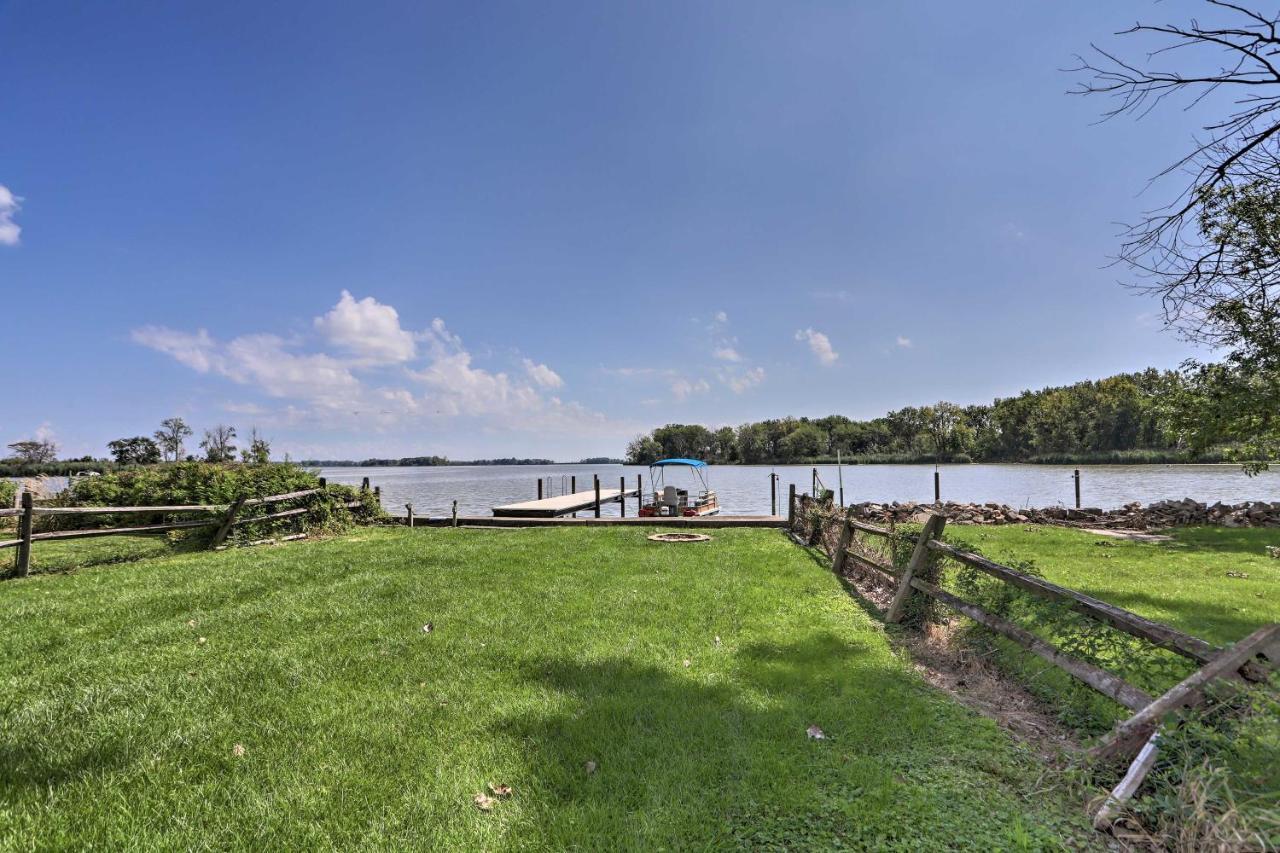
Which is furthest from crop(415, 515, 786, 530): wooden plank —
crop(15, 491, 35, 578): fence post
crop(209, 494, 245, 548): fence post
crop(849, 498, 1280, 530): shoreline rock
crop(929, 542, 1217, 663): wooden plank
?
crop(929, 542, 1217, 663): wooden plank

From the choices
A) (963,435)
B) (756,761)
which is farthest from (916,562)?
(963,435)

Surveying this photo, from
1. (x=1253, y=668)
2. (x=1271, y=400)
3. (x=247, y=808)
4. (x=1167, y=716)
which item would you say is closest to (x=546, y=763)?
(x=247, y=808)

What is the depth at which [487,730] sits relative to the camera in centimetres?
369

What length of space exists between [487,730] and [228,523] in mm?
11237

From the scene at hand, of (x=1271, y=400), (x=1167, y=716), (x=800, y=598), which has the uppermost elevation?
(x=1271, y=400)

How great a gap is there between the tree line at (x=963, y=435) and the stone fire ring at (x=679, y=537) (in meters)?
60.7

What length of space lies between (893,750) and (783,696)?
3.04ft

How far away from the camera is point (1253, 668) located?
2928mm

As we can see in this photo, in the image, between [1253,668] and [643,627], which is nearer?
[1253,668]

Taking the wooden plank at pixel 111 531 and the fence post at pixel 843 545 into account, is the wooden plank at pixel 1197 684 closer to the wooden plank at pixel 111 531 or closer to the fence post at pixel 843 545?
the fence post at pixel 843 545

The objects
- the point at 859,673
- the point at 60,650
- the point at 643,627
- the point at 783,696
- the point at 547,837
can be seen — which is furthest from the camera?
the point at 643,627

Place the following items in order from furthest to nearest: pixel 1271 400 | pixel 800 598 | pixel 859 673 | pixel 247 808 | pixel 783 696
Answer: pixel 1271 400
pixel 800 598
pixel 859 673
pixel 783 696
pixel 247 808

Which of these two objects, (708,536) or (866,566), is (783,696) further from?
(708,536)

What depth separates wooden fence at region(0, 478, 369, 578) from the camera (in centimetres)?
879
